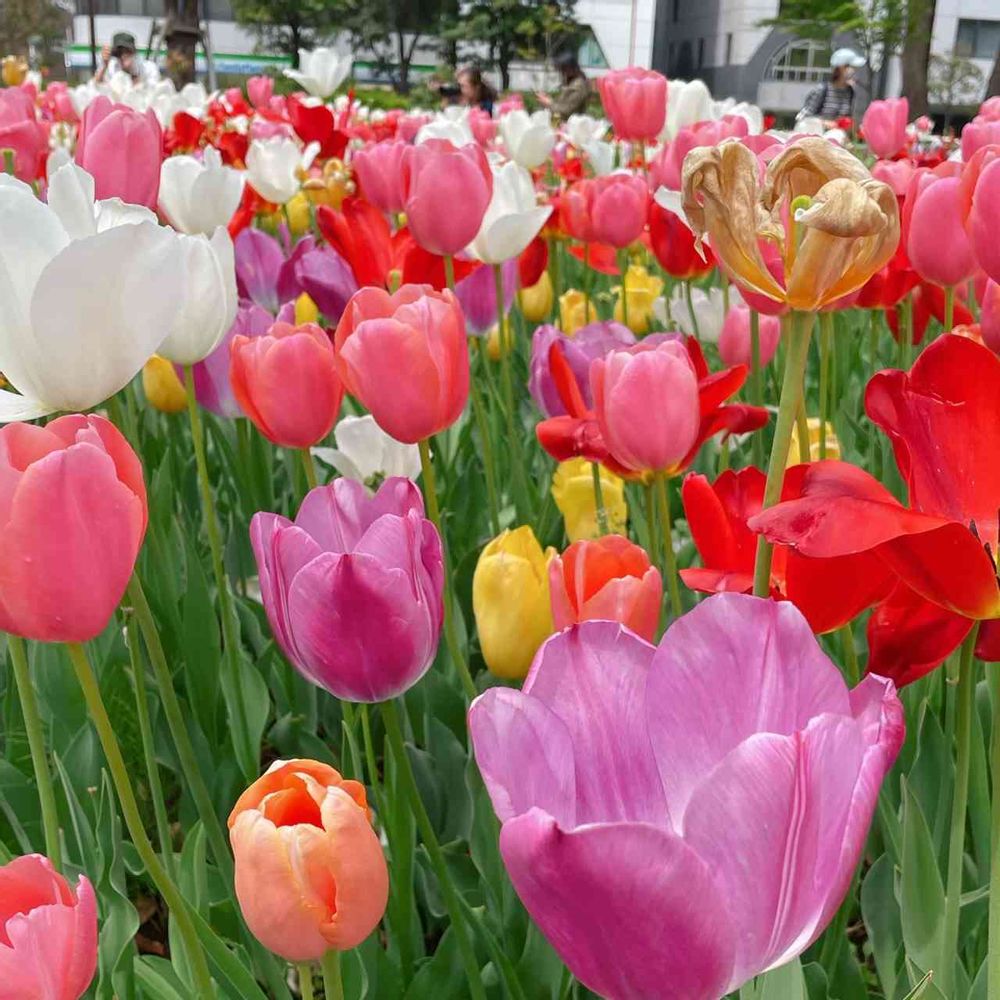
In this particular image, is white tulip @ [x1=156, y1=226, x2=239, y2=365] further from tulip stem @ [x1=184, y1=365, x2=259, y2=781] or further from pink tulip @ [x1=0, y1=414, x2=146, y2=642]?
pink tulip @ [x1=0, y1=414, x2=146, y2=642]

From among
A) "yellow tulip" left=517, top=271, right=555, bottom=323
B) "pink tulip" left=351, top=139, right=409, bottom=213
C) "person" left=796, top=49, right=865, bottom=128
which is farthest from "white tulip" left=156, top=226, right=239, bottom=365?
"person" left=796, top=49, right=865, bottom=128

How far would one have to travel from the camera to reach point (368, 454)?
5.08 feet

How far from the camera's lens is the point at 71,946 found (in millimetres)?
518

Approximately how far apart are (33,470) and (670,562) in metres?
0.60

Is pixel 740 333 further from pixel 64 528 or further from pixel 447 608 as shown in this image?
pixel 64 528

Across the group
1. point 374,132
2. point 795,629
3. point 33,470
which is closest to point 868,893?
point 795,629

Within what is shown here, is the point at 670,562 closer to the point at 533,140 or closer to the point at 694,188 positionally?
→ the point at 694,188

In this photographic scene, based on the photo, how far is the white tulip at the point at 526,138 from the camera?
3.06m

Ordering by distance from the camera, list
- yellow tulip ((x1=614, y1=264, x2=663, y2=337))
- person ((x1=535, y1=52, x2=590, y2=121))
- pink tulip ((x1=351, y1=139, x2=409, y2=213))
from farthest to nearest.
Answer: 1. person ((x1=535, y1=52, x2=590, y2=121))
2. yellow tulip ((x1=614, y1=264, x2=663, y2=337))
3. pink tulip ((x1=351, y1=139, x2=409, y2=213))

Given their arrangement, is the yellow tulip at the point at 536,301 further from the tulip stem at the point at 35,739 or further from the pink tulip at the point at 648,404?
the tulip stem at the point at 35,739

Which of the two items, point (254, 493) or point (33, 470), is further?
point (254, 493)

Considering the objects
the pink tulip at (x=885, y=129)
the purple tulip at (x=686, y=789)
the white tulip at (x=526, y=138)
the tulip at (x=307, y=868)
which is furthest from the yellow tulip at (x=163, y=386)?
the pink tulip at (x=885, y=129)

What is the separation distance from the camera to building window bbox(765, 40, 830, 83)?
139 ft

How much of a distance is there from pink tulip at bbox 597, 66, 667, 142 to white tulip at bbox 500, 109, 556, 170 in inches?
8.1
